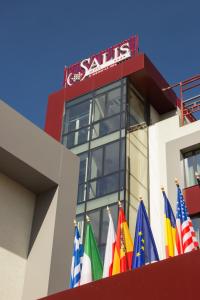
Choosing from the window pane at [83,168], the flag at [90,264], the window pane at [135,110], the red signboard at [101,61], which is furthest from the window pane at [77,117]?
the flag at [90,264]

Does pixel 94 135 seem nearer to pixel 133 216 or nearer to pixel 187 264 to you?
pixel 133 216

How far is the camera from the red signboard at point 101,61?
31.7 meters

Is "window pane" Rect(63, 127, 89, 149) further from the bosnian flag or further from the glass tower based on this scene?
the bosnian flag

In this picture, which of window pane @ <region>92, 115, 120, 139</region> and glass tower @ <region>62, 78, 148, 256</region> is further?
window pane @ <region>92, 115, 120, 139</region>

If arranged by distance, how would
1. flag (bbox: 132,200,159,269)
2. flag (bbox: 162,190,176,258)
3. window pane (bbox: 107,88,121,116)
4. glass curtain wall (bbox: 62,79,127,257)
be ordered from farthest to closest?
window pane (bbox: 107,88,121,116) → glass curtain wall (bbox: 62,79,127,257) → flag (bbox: 162,190,176,258) → flag (bbox: 132,200,159,269)

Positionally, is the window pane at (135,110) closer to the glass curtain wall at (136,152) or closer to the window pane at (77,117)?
the glass curtain wall at (136,152)

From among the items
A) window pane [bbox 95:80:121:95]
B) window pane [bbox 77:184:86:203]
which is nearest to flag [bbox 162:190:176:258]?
window pane [bbox 77:184:86:203]

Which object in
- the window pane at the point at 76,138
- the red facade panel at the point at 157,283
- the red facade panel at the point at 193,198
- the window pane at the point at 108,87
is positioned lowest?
the red facade panel at the point at 157,283

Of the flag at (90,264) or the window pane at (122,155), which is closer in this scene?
the flag at (90,264)

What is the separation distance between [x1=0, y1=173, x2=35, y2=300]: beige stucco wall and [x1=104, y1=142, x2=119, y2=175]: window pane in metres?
15.0

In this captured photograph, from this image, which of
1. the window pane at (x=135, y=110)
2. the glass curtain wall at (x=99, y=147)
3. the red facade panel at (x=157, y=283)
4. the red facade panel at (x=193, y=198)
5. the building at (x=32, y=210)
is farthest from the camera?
the window pane at (x=135, y=110)

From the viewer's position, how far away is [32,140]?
10.2 meters

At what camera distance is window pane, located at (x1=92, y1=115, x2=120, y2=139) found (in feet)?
88.8

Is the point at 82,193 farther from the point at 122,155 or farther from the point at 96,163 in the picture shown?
the point at 122,155
